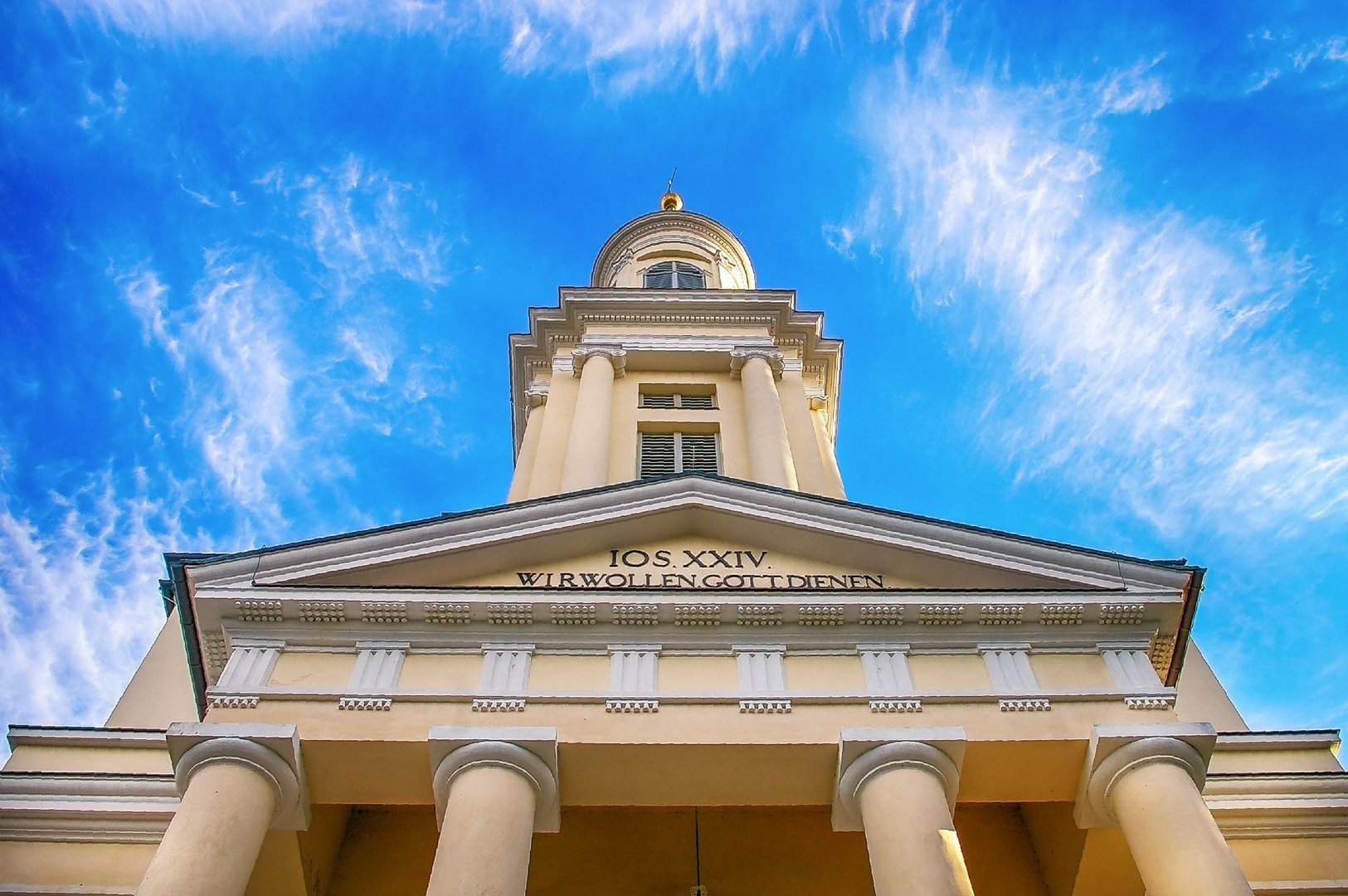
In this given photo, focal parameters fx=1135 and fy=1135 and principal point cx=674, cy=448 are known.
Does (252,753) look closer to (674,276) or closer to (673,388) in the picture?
(673,388)

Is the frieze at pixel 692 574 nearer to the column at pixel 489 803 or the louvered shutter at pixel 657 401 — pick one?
the column at pixel 489 803

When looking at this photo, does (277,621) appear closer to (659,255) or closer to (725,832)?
(725,832)

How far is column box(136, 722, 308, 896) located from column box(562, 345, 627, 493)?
9.51m

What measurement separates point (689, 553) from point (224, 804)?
22.4 ft

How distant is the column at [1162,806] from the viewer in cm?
1106

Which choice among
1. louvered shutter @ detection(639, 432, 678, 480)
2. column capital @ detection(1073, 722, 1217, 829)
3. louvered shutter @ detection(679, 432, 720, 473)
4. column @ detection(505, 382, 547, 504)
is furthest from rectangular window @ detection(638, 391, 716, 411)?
column capital @ detection(1073, 722, 1217, 829)

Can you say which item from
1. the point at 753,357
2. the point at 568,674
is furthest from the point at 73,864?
the point at 753,357

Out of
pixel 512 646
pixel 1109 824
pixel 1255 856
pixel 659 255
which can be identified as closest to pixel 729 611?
pixel 512 646

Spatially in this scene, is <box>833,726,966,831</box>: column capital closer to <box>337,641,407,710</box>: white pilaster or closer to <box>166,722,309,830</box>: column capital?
<box>337,641,407,710</box>: white pilaster

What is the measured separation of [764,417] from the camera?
84.4 ft

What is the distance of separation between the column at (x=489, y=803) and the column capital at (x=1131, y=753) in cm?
605

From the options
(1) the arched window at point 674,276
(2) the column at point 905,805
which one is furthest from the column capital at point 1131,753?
(1) the arched window at point 674,276

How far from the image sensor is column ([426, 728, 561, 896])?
36.3 ft

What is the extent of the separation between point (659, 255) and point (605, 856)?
23.2m
